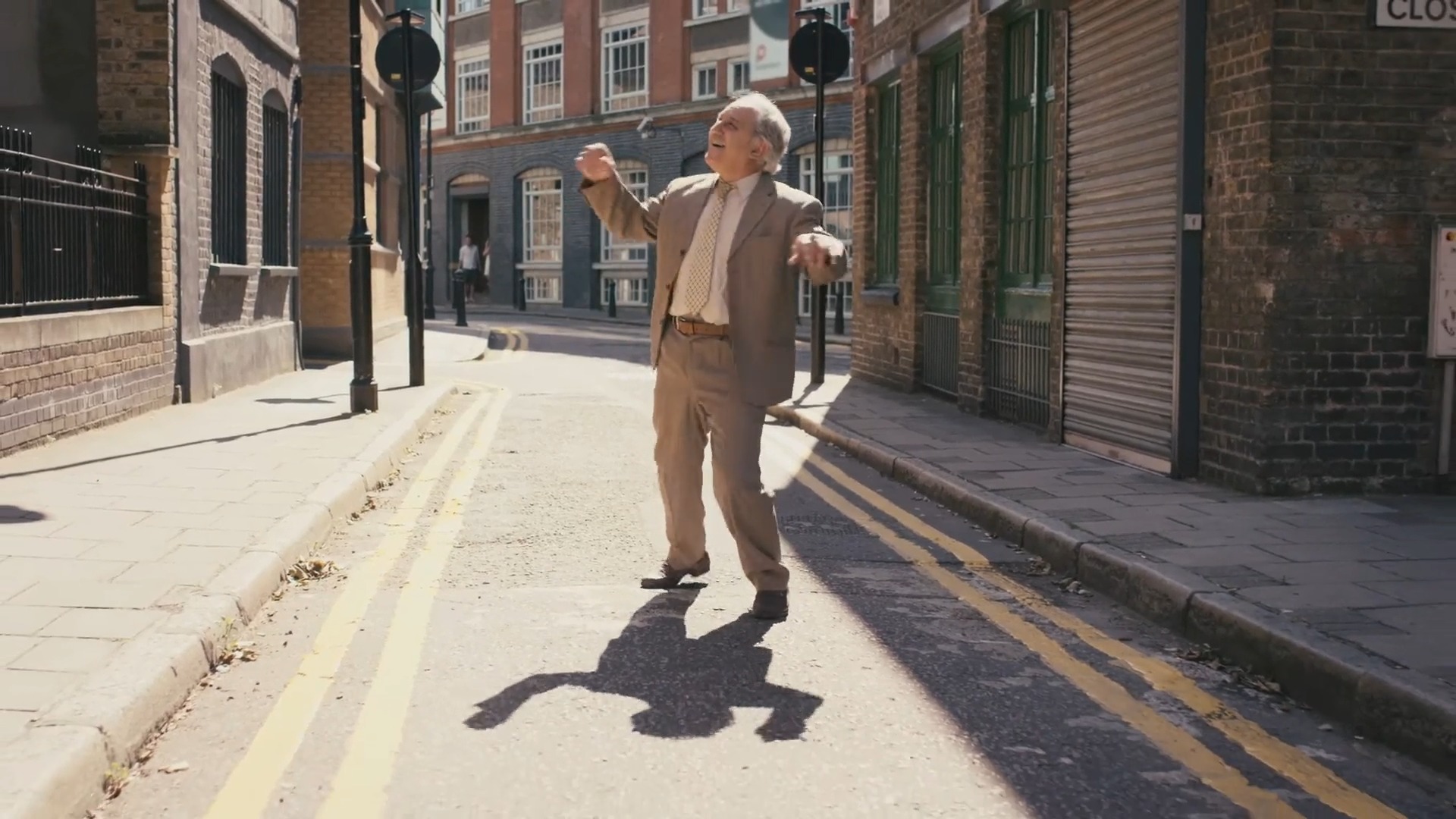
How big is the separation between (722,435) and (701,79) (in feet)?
112

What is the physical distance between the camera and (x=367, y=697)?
4.68 m

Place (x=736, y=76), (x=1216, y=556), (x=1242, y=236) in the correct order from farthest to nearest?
(x=736, y=76) < (x=1242, y=236) < (x=1216, y=556)

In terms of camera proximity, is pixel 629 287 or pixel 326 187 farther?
pixel 629 287

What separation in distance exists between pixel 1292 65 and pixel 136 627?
611 centimetres

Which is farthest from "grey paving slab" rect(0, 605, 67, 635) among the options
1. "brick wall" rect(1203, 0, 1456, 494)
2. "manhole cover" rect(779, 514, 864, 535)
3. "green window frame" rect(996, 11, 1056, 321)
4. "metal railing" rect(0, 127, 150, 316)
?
"green window frame" rect(996, 11, 1056, 321)

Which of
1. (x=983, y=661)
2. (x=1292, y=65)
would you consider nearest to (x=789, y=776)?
(x=983, y=661)

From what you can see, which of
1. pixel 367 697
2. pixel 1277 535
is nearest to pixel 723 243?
pixel 367 697

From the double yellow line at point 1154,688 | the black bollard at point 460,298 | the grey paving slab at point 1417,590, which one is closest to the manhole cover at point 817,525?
the double yellow line at point 1154,688

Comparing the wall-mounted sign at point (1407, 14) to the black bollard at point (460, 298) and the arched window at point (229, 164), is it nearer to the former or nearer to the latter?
the arched window at point (229, 164)

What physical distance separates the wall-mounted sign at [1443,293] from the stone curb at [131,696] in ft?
19.0

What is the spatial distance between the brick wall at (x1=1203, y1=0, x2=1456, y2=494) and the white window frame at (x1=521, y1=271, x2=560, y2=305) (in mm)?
36934

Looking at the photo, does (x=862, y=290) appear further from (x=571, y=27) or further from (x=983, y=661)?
(x=571, y=27)

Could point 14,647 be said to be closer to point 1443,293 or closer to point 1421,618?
point 1421,618

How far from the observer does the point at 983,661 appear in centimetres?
521
